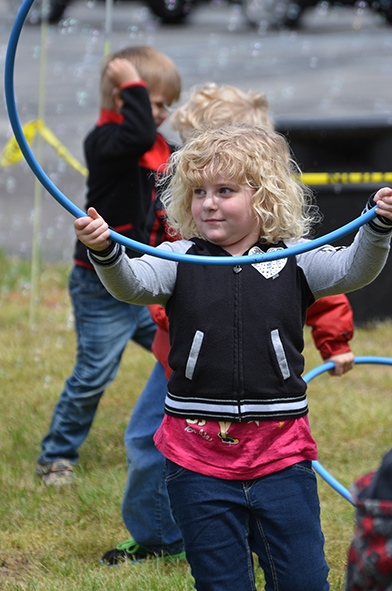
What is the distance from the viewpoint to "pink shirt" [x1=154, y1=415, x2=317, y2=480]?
5.84 feet

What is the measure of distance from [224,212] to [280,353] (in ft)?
1.20

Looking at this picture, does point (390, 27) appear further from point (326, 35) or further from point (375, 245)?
point (375, 245)

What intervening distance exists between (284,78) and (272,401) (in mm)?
13217

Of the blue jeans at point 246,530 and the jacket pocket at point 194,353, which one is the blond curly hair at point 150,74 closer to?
the jacket pocket at point 194,353

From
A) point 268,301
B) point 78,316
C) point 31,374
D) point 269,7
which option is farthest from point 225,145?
point 269,7

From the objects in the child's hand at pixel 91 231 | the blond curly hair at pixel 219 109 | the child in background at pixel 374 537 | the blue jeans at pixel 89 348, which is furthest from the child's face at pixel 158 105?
the child in background at pixel 374 537

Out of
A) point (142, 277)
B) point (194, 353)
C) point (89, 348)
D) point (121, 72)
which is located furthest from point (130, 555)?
point (121, 72)

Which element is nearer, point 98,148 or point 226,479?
point 226,479

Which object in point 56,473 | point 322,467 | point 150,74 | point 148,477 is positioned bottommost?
point 56,473

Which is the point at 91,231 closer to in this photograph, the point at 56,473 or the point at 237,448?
the point at 237,448

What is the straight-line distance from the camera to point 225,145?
1907mm

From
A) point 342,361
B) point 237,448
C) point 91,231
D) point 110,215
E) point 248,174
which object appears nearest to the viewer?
point 91,231

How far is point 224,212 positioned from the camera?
6.16ft

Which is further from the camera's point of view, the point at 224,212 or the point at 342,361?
the point at 342,361
